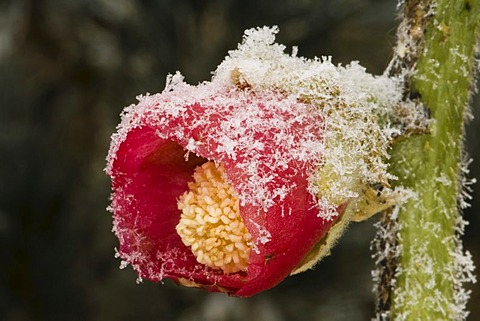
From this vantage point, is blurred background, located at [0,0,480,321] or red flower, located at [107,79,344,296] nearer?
red flower, located at [107,79,344,296]

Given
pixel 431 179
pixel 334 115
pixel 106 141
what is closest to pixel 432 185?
pixel 431 179

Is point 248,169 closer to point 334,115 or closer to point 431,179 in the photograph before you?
point 334,115

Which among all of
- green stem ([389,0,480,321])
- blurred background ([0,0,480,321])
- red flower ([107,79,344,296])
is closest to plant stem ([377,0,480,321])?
green stem ([389,0,480,321])

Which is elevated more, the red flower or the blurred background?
the blurred background

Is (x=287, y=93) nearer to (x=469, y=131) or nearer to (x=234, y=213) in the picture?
(x=234, y=213)

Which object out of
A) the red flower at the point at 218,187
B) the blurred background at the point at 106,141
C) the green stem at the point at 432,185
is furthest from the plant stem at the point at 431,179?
the blurred background at the point at 106,141

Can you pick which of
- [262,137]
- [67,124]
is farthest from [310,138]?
[67,124]

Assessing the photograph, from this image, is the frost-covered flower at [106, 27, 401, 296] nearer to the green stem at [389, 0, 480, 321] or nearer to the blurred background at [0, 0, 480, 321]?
the green stem at [389, 0, 480, 321]

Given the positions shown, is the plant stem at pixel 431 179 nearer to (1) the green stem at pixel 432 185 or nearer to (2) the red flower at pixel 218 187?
(1) the green stem at pixel 432 185

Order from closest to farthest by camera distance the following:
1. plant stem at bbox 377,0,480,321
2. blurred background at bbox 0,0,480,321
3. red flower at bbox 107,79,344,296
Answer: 1. red flower at bbox 107,79,344,296
2. plant stem at bbox 377,0,480,321
3. blurred background at bbox 0,0,480,321
